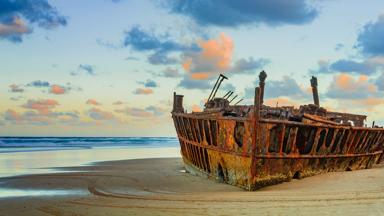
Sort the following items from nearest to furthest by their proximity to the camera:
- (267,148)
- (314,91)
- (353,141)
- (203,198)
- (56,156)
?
(203,198) < (267,148) < (353,141) < (314,91) < (56,156)

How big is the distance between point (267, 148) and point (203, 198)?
103 inches

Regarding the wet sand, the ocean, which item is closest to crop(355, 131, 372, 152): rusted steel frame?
the wet sand

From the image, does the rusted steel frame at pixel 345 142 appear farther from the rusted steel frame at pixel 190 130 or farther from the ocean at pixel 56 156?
the ocean at pixel 56 156

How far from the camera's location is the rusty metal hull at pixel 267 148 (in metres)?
10.8

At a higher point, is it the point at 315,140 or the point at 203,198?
the point at 315,140

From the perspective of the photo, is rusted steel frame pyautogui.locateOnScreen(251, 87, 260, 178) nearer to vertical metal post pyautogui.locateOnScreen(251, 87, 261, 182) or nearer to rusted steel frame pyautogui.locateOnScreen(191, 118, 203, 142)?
vertical metal post pyautogui.locateOnScreen(251, 87, 261, 182)

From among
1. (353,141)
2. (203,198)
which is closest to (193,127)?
(353,141)

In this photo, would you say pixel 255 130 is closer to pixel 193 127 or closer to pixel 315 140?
pixel 315 140

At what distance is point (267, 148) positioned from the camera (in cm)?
1085

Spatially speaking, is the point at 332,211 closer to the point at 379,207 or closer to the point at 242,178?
the point at 379,207

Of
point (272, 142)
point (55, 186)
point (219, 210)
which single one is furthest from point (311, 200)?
point (55, 186)

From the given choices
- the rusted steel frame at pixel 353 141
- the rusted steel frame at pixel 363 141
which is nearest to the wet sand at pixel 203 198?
the rusted steel frame at pixel 353 141

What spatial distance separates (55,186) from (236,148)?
19.1 feet

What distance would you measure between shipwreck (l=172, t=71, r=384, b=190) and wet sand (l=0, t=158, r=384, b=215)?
0.37 meters
